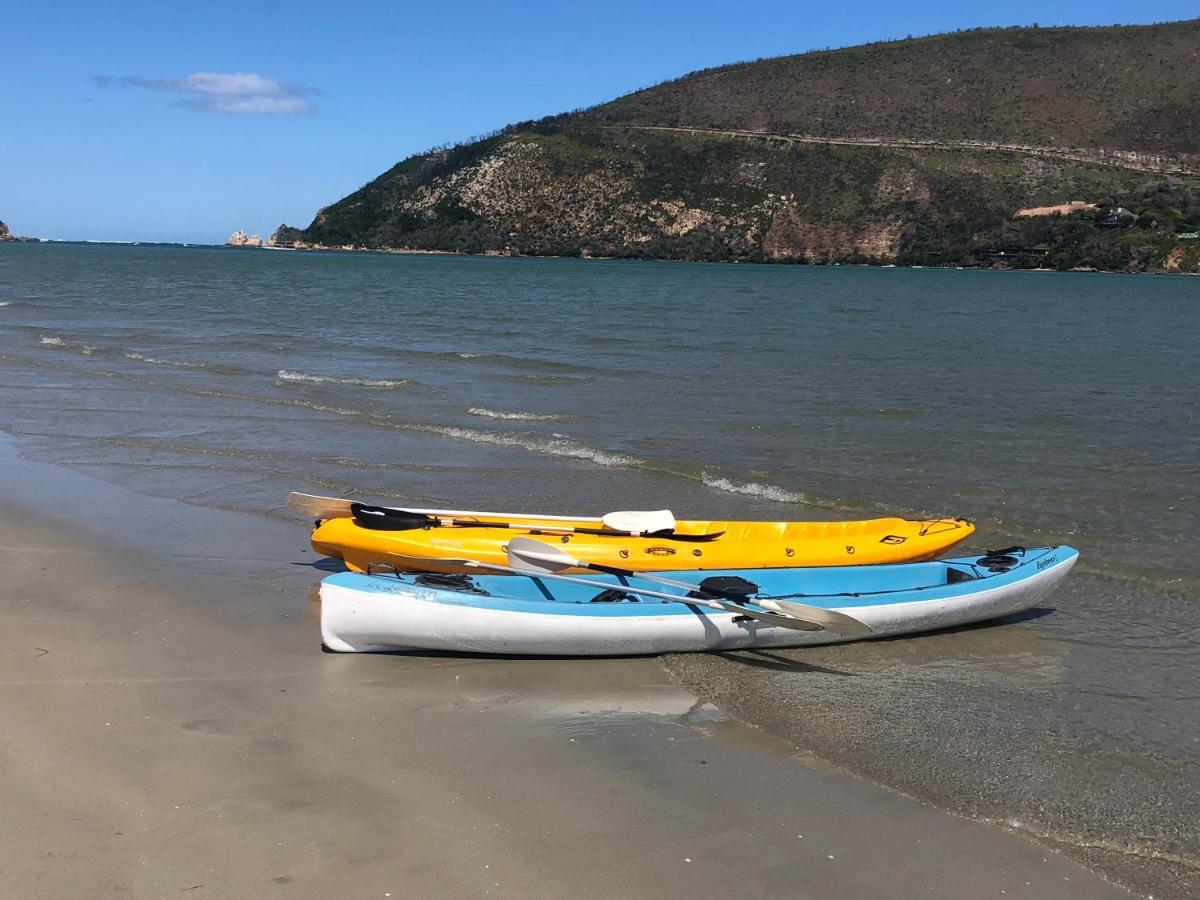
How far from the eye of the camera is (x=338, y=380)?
1875cm

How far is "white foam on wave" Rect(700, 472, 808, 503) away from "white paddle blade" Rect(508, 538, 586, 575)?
4489mm

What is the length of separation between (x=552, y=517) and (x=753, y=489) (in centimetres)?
391

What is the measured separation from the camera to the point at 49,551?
8.33m

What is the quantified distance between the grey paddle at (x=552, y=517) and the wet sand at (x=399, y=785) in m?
1.20

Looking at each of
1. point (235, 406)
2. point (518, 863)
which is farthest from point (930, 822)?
point (235, 406)

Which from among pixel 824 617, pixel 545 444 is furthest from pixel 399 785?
pixel 545 444

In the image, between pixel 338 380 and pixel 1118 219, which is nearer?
pixel 338 380

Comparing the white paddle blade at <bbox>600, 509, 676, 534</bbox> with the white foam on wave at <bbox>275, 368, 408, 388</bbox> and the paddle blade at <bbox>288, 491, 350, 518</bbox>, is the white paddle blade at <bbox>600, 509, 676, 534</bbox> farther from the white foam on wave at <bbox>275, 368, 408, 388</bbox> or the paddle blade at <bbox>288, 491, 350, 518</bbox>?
the white foam on wave at <bbox>275, 368, 408, 388</bbox>

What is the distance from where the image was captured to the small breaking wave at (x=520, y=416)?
15.4m

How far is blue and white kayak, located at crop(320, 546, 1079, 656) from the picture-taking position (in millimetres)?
6496

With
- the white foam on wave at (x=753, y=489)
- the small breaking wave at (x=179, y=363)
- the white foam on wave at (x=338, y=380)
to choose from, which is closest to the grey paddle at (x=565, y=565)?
the white foam on wave at (x=753, y=489)

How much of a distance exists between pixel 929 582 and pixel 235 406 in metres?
11.4

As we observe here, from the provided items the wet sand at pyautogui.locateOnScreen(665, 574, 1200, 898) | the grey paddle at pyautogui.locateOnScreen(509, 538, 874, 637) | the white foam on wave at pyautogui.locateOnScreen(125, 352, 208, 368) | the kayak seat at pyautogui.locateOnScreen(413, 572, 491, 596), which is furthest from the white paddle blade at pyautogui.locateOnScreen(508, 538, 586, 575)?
the white foam on wave at pyautogui.locateOnScreen(125, 352, 208, 368)

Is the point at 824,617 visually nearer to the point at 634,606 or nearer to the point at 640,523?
the point at 634,606
